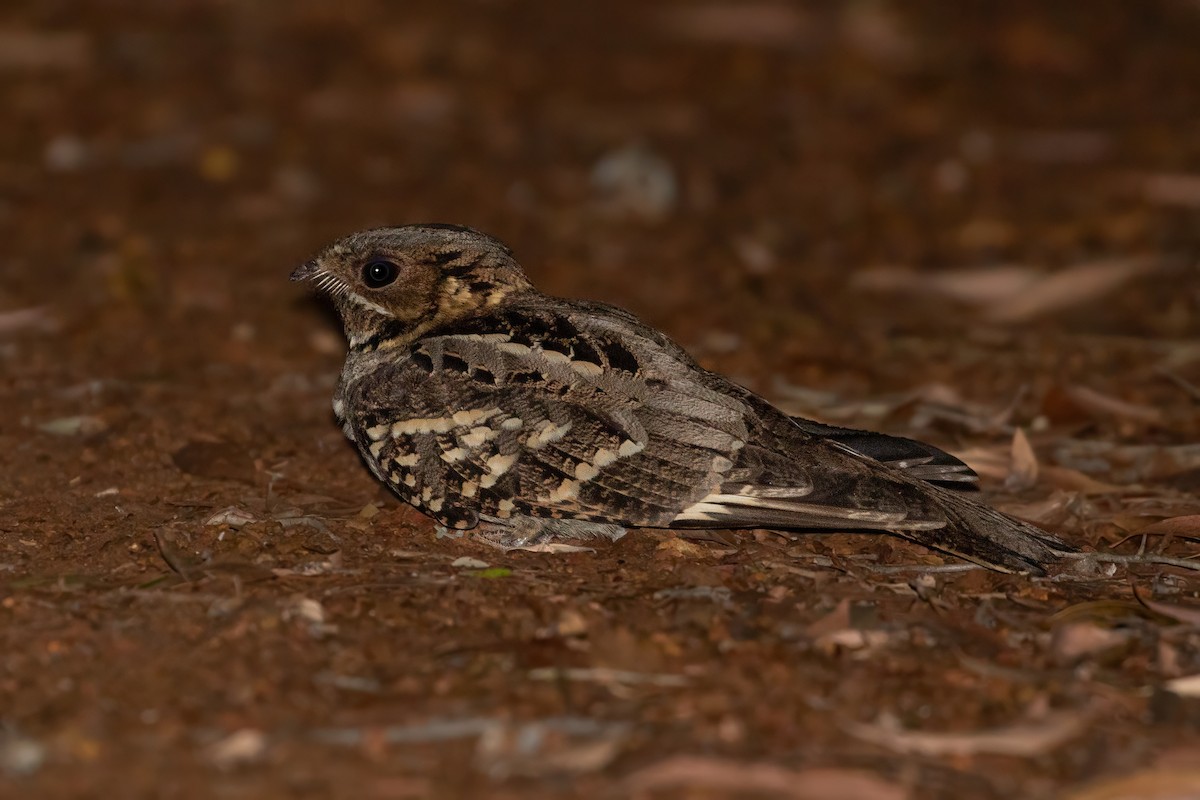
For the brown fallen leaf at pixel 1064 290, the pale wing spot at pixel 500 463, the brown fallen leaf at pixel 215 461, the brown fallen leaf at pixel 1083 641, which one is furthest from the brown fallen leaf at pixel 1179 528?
the brown fallen leaf at pixel 215 461

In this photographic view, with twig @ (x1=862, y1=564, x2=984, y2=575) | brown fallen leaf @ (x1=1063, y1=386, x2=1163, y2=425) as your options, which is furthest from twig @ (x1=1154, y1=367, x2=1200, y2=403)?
twig @ (x1=862, y1=564, x2=984, y2=575)

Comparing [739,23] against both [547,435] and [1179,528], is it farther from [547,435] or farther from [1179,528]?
[547,435]

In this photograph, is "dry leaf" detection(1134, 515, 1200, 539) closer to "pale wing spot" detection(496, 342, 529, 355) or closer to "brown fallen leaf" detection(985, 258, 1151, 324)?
"pale wing spot" detection(496, 342, 529, 355)

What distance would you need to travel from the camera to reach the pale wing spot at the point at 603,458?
13.2 ft

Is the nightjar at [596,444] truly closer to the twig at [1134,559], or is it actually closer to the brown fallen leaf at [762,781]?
the twig at [1134,559]

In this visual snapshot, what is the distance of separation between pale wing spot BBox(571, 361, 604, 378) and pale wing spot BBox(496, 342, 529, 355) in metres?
0.17

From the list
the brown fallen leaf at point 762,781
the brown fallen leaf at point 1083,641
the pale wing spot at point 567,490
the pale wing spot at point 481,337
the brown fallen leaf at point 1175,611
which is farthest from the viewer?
the pale wing spot at point 481,337

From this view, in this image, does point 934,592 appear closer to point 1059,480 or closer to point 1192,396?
point 1059,480

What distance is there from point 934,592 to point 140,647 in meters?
2.14

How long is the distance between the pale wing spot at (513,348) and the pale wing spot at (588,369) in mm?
170

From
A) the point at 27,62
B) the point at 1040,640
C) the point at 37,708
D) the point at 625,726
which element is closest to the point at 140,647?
the point at 37,708

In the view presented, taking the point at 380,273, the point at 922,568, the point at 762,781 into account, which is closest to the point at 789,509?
the point at 922,568

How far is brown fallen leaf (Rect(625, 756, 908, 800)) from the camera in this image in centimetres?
300

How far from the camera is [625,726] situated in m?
3.24
